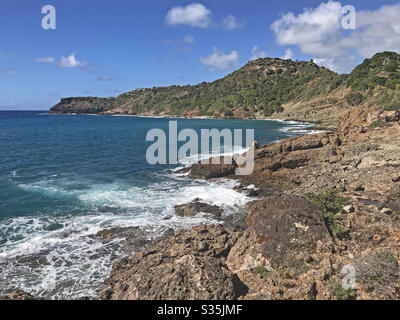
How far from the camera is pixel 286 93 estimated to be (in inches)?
5123

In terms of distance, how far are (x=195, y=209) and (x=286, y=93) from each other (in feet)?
403

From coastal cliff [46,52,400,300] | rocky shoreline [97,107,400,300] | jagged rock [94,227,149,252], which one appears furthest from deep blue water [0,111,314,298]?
rocky shoreline [97,107,400,300]

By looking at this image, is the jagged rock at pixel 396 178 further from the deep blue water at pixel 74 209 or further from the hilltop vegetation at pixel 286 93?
the hilltop vegetation at pixel 286 93

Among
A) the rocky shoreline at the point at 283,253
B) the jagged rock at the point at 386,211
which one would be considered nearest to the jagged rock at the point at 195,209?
the rocky shoreline at the point at 283,253

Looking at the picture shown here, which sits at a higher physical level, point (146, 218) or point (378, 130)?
point (378, 130)

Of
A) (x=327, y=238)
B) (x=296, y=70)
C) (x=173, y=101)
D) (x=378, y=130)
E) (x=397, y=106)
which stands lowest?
(x=327, y=238)

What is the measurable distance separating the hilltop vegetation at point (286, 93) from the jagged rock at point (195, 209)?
2938 cm

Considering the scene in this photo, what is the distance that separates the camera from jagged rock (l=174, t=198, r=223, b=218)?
19.4m

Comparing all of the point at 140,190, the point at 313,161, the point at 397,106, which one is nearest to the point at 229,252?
the point at 140,190

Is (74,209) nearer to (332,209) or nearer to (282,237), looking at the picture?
(282,237)

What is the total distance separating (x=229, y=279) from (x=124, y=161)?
31.0 metres

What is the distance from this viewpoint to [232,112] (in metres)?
132

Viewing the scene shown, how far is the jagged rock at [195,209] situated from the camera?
1941cm
